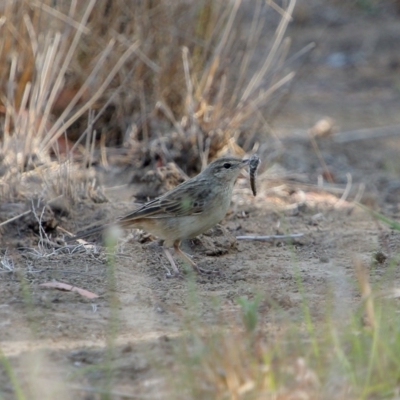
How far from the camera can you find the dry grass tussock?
8.07 metres

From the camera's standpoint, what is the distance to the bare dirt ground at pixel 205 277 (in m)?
3.93

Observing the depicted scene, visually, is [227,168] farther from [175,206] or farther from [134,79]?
[134,79]

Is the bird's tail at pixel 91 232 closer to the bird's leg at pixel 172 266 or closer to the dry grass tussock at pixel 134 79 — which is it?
the bird's leg at pixel 172 266

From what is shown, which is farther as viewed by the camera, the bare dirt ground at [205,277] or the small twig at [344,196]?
the small twig at [344,196]

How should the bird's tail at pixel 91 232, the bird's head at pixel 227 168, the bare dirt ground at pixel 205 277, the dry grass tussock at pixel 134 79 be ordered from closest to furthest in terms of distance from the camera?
the bare dirt ground at pixel 205 277, the bird's tail at pixel 91 232, the bird's head at pixel 227 168, the dry grass tussock at pixel 134 79

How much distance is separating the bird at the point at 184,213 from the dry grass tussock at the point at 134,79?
1763 mm

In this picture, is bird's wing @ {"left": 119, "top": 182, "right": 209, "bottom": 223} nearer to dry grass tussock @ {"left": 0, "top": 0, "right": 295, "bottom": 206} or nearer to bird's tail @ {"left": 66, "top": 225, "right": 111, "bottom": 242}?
bird's tail @ {"left": 66, "top": 225, "right": 111, "bottom": 242}

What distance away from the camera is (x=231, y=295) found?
509cm

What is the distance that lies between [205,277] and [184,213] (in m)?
0.50

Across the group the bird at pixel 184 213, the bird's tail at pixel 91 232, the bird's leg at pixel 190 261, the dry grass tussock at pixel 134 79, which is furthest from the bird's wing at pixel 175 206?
the dry grass tussock at pixel 134 79

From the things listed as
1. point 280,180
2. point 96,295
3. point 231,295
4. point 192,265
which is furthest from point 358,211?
point 96,295

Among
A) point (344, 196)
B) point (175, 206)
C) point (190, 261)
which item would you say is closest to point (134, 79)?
point (344, 196)

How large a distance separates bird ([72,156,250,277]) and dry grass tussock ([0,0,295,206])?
1.76 m

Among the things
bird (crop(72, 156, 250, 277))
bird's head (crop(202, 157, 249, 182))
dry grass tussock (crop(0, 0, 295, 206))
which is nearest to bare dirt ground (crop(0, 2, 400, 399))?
bird (crop(72, 156, 250, 277))
